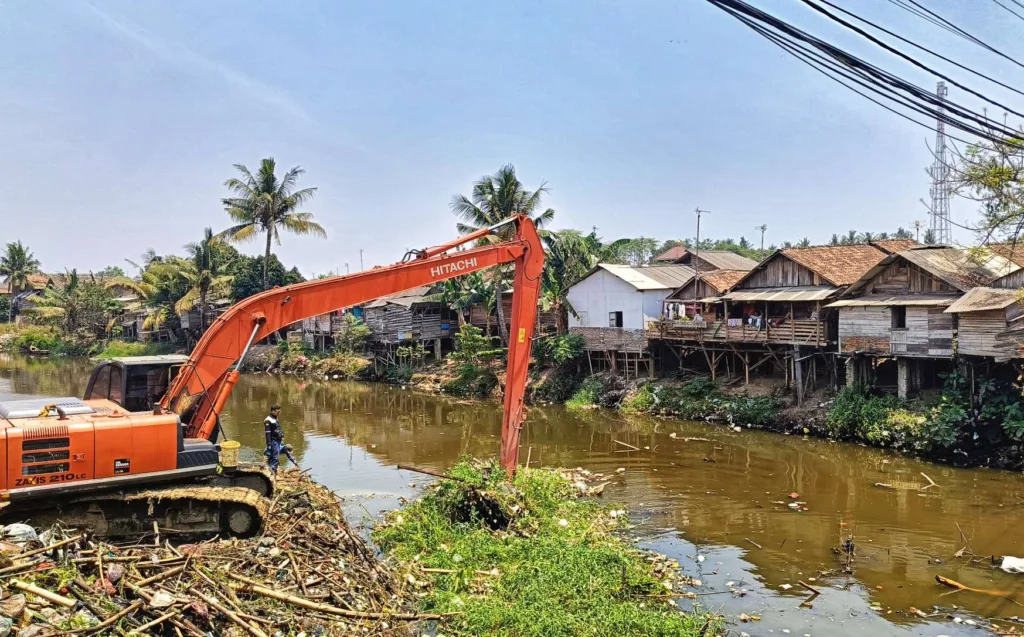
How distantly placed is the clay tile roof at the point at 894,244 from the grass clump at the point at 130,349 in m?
43.3

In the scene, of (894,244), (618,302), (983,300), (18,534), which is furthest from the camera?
(618,302)

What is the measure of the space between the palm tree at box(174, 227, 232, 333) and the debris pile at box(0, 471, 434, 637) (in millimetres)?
38768

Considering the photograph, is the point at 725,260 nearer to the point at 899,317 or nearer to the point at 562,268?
the point at 562,268

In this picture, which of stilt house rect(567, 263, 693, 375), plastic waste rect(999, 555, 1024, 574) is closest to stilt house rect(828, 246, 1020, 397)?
stilt house rect(567, 263, 693, 375)

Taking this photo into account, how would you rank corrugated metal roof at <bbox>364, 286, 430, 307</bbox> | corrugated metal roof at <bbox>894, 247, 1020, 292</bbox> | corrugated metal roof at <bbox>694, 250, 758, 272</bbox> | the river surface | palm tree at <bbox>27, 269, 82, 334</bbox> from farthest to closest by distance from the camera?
palm tree at <bbox>27, 269, 82, 334</bbox> → corrugated metal roof at <bbox>364, 286, 430, 307</bbox> → corrugated metal roof at <bbox>694, 250, 758, 272</bbox> → corrugated metal roof at <bbox>894, 247, 1020, 292</bbox> → the river surface

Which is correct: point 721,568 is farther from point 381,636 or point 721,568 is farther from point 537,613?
point 381,636

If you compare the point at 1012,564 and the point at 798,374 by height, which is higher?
the point at 798,374

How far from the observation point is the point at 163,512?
30.8 feet

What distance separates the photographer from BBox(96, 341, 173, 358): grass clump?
48.6m

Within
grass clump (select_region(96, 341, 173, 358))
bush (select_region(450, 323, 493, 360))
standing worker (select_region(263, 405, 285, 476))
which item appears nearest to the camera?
standing worker (select_region(263, 405, 285, 476))

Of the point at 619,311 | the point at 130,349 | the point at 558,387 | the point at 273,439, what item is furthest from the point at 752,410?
the point at 130,349

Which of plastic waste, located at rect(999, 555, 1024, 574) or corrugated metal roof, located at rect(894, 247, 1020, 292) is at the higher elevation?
corrugated metal roof, located at rect(894, 247, 1020, 292)

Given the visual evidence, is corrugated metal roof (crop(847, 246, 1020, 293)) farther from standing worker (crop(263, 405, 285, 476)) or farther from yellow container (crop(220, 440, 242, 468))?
yellow container (crop(220, 440, 242, 468))

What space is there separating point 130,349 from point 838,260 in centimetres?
4667
